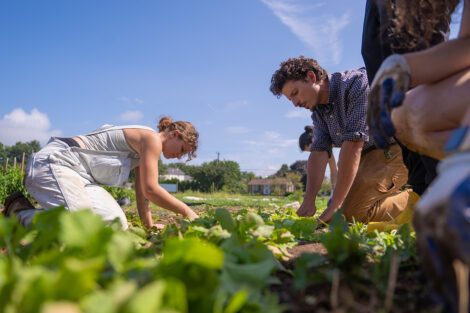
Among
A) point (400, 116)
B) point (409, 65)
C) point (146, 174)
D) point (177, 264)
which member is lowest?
point (177, 264)

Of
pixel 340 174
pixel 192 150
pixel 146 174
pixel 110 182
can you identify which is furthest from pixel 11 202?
pixel 340 174

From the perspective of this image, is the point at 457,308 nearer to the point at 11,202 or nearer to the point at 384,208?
the point at 384,208

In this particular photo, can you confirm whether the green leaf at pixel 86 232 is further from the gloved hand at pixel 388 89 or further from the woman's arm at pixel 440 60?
the woman's arm at pixel 440 60

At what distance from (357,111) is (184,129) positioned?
5.58 ft

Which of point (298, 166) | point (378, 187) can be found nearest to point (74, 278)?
point (378, 187)

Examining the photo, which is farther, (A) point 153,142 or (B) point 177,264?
(A) point 153,142

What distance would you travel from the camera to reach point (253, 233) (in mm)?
1379

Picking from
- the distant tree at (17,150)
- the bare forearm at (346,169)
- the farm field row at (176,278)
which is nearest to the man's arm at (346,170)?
the bare forearm at (346,169)

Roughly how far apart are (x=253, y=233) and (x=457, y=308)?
2.52 ft

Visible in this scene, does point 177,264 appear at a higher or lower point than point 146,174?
lower

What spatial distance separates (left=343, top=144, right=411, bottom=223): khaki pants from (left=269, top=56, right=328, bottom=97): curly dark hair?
3.26 feet

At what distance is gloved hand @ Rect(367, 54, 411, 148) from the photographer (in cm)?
119

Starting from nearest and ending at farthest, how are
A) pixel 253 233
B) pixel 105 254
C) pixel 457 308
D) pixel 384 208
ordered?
pixel 457 308
pixel 105 254
pixel 253 233
pixel 384 208

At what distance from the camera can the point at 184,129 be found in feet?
11.7
